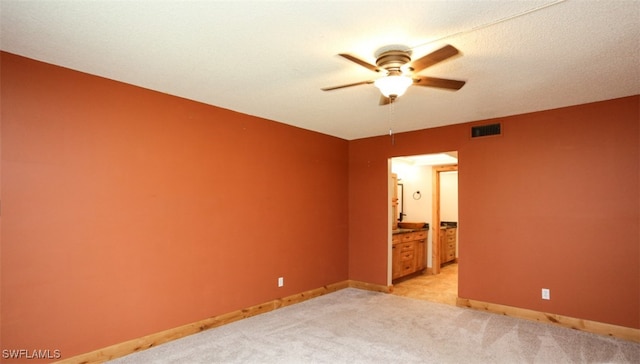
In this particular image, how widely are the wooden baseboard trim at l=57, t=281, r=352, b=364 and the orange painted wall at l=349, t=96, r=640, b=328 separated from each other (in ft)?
7.44

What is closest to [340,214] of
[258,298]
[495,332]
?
[258,298]

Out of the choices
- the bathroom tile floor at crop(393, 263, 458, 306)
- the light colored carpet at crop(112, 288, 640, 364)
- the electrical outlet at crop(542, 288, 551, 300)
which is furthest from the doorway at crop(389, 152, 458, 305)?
the electrical outlet at crop(542, 288, 551, 300)

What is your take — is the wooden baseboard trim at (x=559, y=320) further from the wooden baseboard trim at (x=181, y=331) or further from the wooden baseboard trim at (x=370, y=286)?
the wooden baseboard trim at (x=181, y=331)

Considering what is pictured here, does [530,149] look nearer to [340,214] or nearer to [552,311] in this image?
[552,311]

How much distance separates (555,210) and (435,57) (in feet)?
9.41

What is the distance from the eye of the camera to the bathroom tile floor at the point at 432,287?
4.98 metres

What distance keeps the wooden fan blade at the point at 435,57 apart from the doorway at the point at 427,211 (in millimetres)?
3425

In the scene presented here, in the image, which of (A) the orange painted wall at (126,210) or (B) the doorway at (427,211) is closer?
(A) the orange painted wall at (126,210)

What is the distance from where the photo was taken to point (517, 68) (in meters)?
2.78

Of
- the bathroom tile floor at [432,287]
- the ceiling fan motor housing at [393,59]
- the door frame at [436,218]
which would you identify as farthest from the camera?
the door frame at [436,218]

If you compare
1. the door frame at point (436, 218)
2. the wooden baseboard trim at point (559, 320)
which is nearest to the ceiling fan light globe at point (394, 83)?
A: the wooden baseboard trim at point (559, 320)

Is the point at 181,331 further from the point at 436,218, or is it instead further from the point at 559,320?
the point at 436,218

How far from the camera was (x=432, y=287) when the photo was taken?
5586 millimetres

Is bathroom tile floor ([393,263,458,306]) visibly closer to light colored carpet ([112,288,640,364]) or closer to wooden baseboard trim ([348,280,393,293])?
wooden baseboard trim ([348,280,393,293])
